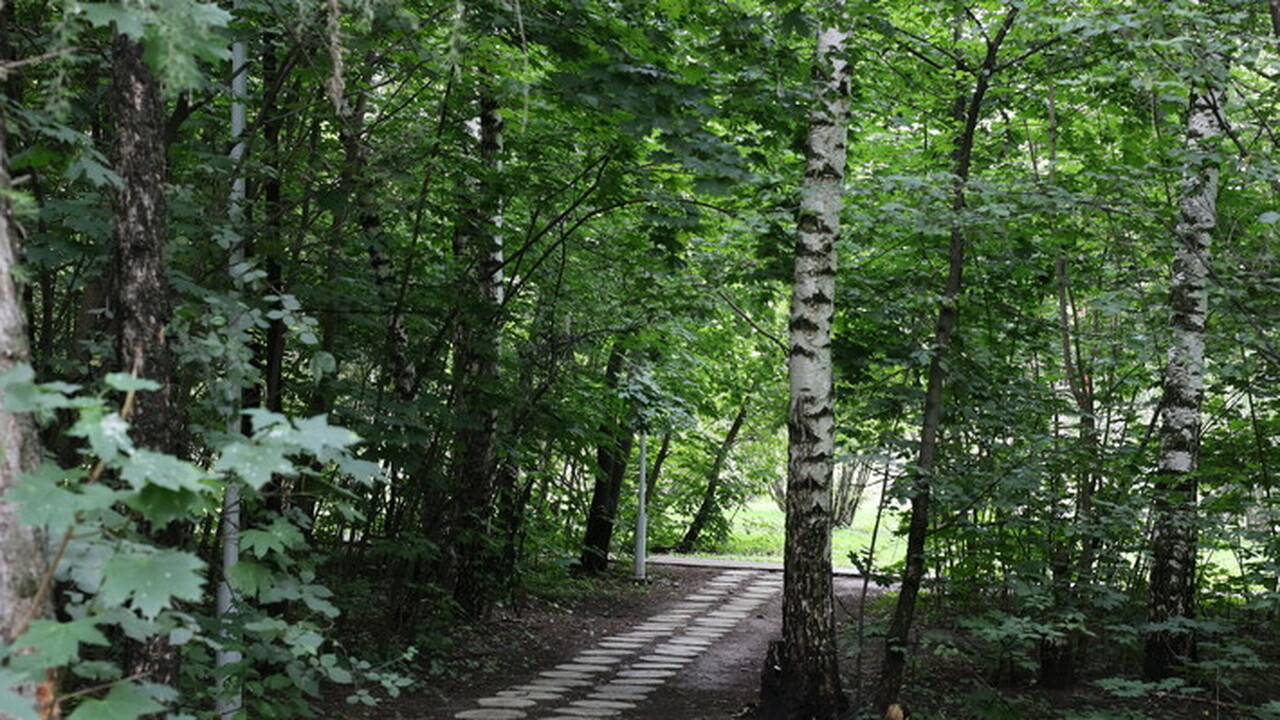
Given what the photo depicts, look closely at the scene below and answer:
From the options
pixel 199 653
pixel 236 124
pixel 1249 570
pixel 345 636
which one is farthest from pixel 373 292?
pixel 1249 570

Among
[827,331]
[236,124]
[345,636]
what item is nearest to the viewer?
[236,124]

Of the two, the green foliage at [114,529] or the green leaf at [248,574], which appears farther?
the green leaf at [248,574]

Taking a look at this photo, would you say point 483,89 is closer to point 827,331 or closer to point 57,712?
point 827,331

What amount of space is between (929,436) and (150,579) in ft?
16.5

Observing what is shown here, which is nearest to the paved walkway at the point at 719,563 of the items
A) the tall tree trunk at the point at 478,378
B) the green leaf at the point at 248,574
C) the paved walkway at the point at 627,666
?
the paved walkway at the point at 627,666

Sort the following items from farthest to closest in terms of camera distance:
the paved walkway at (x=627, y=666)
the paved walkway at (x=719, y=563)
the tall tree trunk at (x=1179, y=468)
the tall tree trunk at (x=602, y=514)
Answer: the paved walkway at (x=719, y=563) → the tall tree trunk at (x=602, y=514) → the tall tree trunk at (x=1179, y=468) → the paved walkway at (x=627, y=666)

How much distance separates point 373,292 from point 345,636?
2.52 metres

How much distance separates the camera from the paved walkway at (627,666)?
678 centimetres

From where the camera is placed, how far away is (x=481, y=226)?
22.9 ft

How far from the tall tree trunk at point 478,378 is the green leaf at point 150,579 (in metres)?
4.19

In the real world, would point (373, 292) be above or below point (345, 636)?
above

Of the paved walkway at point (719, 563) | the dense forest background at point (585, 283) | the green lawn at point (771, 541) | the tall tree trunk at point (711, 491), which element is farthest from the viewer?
the green lawn at point (771, 541)

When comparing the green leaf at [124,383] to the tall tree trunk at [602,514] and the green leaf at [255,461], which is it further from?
the tall tree trunk at [602,514]

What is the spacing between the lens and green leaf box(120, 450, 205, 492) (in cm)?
216
